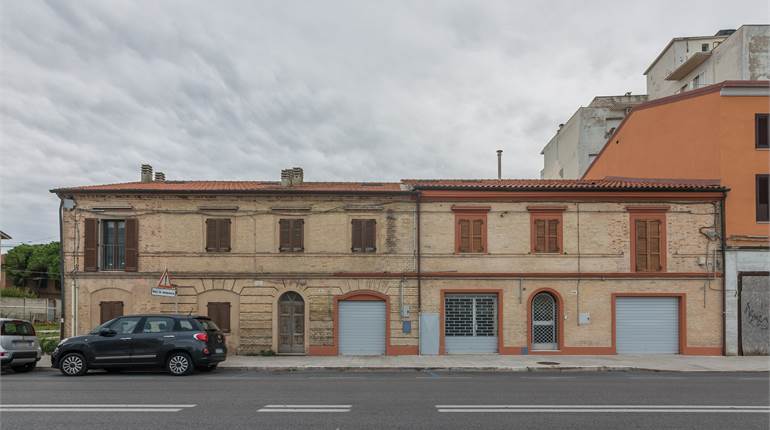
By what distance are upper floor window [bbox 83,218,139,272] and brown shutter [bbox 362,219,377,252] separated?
8.15m

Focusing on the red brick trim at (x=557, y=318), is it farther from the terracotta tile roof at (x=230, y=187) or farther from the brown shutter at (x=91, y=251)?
the brown shutter at (x=91, y=251)

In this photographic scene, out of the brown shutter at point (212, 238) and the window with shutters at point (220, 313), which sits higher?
the brown shutter at point (212, 238)

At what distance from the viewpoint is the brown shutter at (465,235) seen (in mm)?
21000

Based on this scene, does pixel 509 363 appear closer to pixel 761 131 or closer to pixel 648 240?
pixel 648 240

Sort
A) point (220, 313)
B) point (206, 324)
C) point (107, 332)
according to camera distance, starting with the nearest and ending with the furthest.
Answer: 1. point (107, 332)
2. point (206, 324)
3. point (220, 313)

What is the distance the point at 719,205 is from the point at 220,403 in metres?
18.3

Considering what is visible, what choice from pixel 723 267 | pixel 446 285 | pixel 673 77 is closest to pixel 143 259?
pixel 446 285

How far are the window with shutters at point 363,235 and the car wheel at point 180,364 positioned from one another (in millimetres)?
7251

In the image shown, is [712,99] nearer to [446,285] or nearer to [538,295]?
[538,295]

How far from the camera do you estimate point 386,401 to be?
431 inches

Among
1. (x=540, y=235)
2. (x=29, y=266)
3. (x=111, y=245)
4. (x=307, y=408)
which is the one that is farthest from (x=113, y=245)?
(x=29, y=266)

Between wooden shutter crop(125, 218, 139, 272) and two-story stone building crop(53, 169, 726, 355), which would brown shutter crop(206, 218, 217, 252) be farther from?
wooden shutter crop(125, 218, 139, 272)

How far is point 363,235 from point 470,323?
4.96 m

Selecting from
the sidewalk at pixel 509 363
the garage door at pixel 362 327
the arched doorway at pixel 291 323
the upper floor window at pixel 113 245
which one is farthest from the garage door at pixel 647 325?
the upper floor window at pixel 113 245
